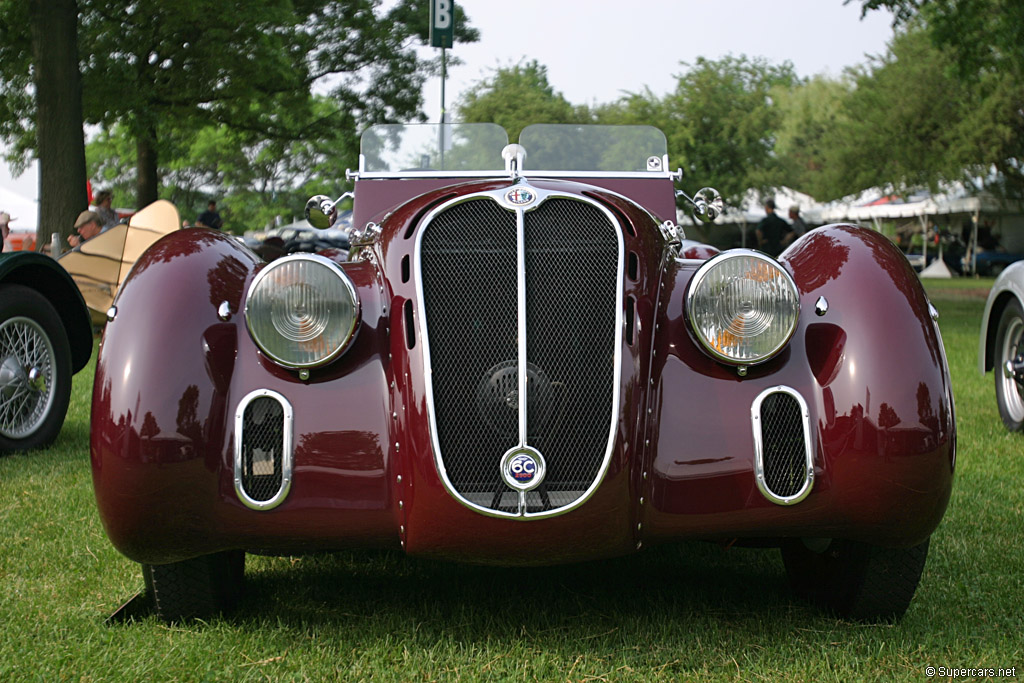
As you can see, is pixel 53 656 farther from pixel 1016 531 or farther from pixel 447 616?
pixel 1016 531

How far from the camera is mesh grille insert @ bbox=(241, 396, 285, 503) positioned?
8.60ft

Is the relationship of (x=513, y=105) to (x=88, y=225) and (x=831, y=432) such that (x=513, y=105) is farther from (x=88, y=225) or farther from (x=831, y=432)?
(x=831, y=432)

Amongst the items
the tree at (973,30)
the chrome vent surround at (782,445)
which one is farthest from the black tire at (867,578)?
the tree at (973,30)

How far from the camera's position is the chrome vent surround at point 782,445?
103 inches

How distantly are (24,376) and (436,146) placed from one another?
253cm

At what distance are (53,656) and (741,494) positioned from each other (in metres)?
1.92

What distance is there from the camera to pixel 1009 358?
615cm

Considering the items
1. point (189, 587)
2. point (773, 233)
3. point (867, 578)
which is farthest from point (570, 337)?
point (773, 233)

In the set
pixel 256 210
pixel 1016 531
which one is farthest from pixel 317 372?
Result: pixel 256 210

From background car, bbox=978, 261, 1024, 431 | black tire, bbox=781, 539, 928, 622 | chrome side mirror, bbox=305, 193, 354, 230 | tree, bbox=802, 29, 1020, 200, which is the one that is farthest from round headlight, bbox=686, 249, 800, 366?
tree, bbox=802, 29, 1020, 200

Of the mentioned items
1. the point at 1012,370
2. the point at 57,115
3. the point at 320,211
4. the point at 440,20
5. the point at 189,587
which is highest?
the point at 440,20

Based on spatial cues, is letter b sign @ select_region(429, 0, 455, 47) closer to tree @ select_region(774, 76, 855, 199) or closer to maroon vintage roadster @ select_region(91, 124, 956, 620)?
maroon vintage roadster @ select_region(91, 124, 956, 620)

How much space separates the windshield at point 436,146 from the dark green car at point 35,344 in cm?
200

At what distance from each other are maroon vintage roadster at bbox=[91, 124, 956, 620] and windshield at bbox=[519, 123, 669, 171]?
2.32 m
